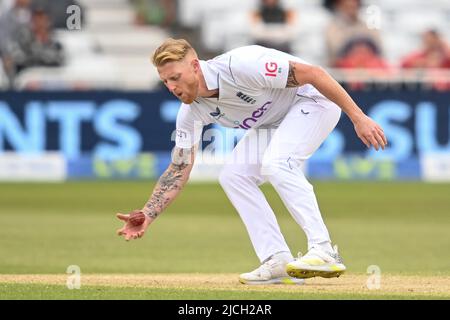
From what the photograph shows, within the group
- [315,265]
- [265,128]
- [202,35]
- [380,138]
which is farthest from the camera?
[202,35]

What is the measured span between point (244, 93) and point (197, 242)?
4.08 meters

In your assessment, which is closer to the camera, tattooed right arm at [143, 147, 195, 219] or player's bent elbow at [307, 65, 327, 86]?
player's bent elbow at [307, 65, 327, 86]

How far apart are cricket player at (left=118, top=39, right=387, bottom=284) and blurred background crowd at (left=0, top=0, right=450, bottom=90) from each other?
30.5ft

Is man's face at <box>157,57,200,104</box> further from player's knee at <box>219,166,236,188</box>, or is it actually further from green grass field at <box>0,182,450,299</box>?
green grass field at <box>0,182,450,299</box>

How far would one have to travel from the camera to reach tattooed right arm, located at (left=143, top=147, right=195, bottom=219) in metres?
7.41

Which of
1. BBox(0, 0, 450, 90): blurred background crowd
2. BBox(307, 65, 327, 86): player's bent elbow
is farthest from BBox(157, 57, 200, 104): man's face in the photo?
BBox(0, 0, 450, 90): blurred background crowd

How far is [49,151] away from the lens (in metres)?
16.4

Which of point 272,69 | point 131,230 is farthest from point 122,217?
point 272,69

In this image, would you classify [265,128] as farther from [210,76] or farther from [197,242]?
[197,242]

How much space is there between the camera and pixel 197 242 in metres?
10.9

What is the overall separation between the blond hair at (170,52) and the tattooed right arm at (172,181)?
0.71 meters

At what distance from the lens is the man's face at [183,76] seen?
6875 mm

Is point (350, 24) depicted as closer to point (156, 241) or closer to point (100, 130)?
point (100, 130)

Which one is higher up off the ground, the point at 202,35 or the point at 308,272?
the point at 202,35
